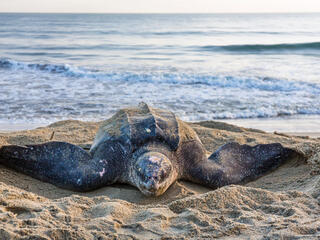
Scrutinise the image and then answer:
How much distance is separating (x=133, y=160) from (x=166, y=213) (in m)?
0.77

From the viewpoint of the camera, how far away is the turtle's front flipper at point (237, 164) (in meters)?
2.92

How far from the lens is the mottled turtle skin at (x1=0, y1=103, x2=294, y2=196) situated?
9.04 feet

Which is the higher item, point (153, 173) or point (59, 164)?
point (153, 173)

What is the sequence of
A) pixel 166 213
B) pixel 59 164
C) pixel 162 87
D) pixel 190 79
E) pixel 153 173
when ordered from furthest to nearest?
pixel 190 79 → pixel 162 87 → pixel 59 164 → pixel 153 173 → pixel 166 213

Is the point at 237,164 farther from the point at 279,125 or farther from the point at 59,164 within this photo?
→ the point at 279,125

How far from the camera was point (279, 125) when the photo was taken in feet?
17.5

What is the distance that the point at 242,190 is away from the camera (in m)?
2.39

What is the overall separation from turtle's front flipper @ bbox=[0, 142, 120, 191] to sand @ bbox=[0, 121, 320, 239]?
0.06 meters

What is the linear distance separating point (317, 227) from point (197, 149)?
1.39 meters

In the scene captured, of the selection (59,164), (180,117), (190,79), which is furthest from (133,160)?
(190,79)

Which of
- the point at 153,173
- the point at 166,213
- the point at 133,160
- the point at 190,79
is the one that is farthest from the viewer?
the point at 190,79

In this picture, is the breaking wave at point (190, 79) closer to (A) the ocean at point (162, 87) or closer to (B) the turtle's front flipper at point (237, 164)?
(A) the ocean at point (162, 87)

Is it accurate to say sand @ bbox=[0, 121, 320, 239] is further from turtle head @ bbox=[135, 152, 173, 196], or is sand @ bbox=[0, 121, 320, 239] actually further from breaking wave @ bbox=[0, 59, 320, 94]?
breaking wave @ bbox=[0, 59, 320, 94]

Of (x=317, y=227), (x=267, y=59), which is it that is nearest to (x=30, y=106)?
(x=317, y=227)
